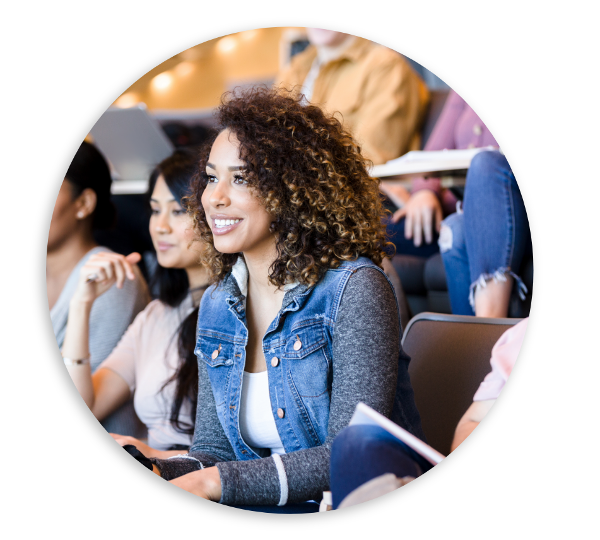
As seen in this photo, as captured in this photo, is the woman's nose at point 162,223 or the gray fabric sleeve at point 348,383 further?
the woman's nose at point 162,223

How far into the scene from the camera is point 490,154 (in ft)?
4.38

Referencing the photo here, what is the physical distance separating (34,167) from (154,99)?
11.8 inches

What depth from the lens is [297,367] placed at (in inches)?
45.4

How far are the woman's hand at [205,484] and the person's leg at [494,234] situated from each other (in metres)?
0.64

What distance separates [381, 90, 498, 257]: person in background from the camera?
133 centimetres

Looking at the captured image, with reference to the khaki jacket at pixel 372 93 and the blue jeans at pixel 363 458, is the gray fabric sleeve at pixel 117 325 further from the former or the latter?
the khaki jacket at pixel 372 93

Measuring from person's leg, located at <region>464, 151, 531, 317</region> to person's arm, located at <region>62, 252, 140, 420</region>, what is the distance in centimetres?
80

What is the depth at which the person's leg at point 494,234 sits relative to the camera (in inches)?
50.9

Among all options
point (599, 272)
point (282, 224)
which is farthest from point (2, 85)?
point (599, 272)

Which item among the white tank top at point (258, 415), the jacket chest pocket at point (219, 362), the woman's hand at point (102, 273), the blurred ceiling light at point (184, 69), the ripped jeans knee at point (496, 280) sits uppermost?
the blurred ceiling light at point (184, 69)

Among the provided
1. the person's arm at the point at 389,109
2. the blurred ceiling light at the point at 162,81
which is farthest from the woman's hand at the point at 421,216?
the blurred ceiling light at the point at 162,81

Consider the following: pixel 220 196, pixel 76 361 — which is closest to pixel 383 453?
pixel 220 196

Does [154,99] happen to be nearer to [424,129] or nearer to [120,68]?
[120,68]

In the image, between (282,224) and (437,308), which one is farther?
(437,308)
